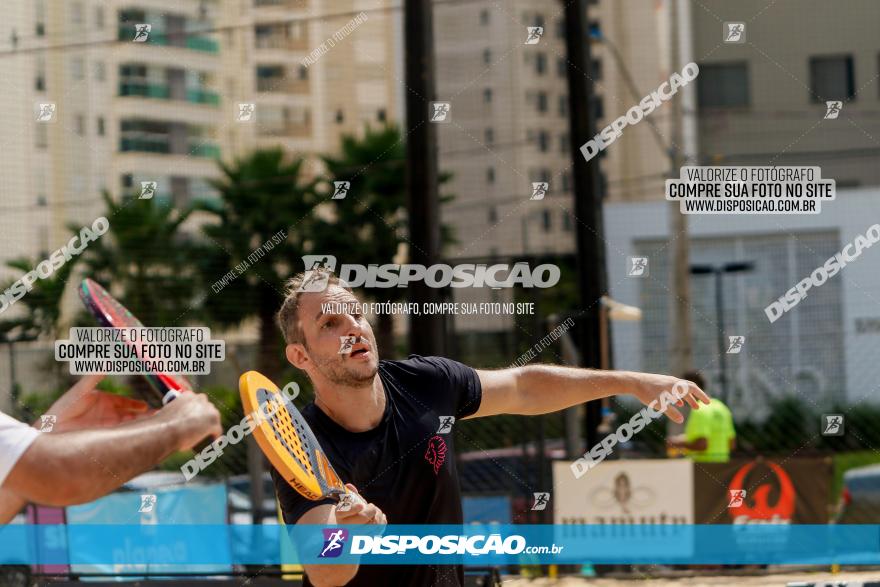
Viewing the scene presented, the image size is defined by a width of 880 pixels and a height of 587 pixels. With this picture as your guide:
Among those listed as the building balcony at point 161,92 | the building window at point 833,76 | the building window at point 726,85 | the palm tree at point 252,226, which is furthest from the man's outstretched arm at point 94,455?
the building balcony at point 161,92

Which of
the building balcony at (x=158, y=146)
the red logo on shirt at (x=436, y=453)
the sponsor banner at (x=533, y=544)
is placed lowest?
the sponsor banner at (x=533, y=544)

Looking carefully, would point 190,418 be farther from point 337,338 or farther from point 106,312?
point 106,312

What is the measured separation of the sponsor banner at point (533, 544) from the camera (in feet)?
22.2

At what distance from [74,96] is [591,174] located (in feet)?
49.4

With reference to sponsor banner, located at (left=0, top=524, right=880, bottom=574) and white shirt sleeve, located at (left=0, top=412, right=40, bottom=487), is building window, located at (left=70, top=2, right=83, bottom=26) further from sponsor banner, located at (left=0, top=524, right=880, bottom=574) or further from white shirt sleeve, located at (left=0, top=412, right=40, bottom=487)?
white shirt sleeve, located at (left=0, top=412, right=40, bottom=487)

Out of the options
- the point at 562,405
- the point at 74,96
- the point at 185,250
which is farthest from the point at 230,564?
the point at 74,96

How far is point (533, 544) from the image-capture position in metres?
7.12

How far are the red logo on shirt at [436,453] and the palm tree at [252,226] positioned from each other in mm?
9459

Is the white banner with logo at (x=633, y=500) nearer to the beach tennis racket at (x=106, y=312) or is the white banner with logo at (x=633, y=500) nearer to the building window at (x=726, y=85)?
the beach tennis racket at (x=106, y=312)

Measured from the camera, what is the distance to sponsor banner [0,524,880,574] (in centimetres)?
678

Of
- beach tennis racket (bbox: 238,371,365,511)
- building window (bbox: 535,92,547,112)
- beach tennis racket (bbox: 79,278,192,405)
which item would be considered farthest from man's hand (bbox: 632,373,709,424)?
building window (bbox: 535,92,547,112)

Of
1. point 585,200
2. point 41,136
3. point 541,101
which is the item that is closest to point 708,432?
point 585,200

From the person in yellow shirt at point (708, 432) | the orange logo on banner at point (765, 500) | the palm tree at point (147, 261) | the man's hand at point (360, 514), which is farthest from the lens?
the palm tree at point (147, 261)

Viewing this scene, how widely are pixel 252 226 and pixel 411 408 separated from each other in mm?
14206
